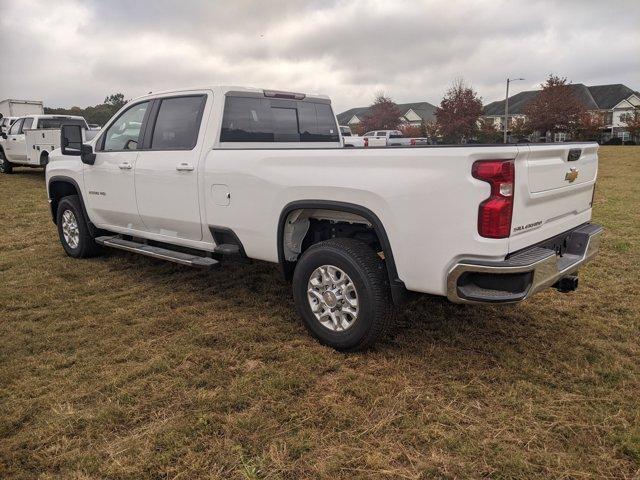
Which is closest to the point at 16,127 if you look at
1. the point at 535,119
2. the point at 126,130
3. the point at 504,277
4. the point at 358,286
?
the point at 126,130

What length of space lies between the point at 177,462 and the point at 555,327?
3.08 metres

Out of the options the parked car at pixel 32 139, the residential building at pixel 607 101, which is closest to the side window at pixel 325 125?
the parked car at pixel 32 139

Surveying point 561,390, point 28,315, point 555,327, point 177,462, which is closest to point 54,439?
point 177,462

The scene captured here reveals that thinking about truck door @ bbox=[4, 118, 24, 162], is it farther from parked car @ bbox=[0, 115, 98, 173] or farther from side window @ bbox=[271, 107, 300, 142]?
side window @ bbox=[271, 107, 300, 142]

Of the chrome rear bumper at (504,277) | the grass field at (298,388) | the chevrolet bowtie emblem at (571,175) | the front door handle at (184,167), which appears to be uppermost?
the front door handle at (184,167)

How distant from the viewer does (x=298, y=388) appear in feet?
10.6

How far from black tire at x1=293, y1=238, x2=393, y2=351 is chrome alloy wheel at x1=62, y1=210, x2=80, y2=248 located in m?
3.85

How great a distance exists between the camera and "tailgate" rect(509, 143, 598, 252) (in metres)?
3.01

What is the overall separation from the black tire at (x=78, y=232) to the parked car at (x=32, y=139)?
25.9ft

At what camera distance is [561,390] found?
319 cm

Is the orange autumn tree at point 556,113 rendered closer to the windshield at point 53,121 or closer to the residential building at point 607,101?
the residential building at point 607,101

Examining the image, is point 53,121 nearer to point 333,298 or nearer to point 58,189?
point 58,189

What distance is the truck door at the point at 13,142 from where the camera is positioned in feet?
52.5

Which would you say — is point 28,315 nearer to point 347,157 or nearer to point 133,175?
point 133,175
